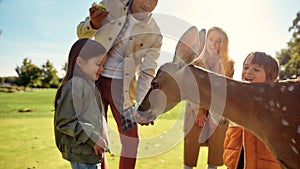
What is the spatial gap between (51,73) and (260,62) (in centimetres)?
5243

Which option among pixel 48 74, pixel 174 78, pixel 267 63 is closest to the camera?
pixel 174 78

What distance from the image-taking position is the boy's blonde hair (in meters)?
3.04

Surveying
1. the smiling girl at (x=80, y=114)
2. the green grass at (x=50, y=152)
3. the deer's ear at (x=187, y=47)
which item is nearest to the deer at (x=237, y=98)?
the deer's ear at (x=187, y=47)

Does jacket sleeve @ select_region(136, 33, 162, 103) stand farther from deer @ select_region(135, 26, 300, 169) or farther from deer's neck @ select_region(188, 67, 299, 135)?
deer's neck @ select_region(188, 67, 299, 135)

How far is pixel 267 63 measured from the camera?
3041 mm

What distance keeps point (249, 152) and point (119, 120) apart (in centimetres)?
127

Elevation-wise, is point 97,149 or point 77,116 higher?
point 77,116

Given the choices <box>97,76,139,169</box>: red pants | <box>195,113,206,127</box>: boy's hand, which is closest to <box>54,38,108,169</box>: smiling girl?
<box>97,76,139,169</box>: red pants

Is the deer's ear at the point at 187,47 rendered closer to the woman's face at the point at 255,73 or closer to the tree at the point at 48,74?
the woman's face at the point at 255,73

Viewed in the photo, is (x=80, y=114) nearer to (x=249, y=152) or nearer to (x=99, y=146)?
(x=99, y=146)

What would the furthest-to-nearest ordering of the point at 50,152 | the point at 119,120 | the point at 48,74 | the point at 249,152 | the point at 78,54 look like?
the point at 48,74, the point at 50,152, the point at 119,120, the point at 249,152, the point at 78,54

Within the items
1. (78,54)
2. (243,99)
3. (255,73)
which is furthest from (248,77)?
(78,54)

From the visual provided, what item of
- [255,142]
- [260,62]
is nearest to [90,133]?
[255,142]

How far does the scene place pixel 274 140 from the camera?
7.13ft
